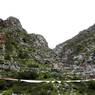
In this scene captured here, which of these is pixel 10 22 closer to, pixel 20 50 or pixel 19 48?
pixel 19 48

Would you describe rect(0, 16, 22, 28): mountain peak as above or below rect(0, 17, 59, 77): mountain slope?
above

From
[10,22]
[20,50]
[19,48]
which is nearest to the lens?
[20,50]

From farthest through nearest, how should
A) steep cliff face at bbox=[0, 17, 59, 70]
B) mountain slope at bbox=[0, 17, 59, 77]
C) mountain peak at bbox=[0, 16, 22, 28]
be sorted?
mountain peak at bbox=[0, 16, 22, 28]
steep cliff face at bbox=[0, 17, 59, 70]
mountain slope at bbox=[0, 17, 59, 77]

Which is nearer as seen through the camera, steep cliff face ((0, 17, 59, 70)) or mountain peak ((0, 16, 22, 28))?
steep cliff face ((0, 17, 59, 70))

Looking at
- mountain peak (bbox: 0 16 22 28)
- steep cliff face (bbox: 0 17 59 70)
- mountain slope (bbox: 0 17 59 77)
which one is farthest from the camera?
mountain peak (bbox: 0 16 22 28)

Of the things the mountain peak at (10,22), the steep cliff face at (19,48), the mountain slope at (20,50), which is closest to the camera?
the mountain slope at (20,50)

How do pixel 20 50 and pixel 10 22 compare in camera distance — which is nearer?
pixel 20 50

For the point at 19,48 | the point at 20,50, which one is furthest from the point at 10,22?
the point at 20,50

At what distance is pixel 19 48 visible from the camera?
105812 millimetres

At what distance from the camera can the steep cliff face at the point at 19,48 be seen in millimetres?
95844

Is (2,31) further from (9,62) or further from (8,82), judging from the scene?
(8,82)

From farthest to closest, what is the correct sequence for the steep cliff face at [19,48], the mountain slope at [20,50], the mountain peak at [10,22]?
the mountain peak at [10,22] < the steep cliff face at [19,48] < the mountain slope at [20,50]

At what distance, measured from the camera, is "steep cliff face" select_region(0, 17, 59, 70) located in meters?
95.8

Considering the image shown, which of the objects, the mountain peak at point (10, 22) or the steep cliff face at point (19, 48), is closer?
the steep cliff face at point (19, 48)
